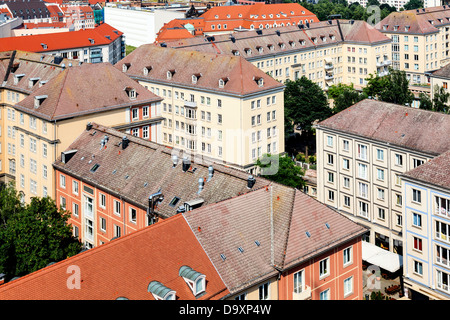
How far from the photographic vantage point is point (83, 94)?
2400 inches

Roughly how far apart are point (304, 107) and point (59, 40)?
202ft

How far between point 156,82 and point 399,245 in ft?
150

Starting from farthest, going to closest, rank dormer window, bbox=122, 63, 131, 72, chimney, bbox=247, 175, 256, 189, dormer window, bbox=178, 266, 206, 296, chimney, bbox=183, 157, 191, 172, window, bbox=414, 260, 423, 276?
dormer window, bbox=122, 63, 131, 72 → window, bbox=414, 260, 423, 276 → chimney, bbox=183, 157, 191, 172 → chimney, bbox=247, 175, 256, 189 → dormer window, bbox=178, 266, 206, 296

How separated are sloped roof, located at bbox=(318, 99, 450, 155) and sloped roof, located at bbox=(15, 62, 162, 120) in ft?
74.3

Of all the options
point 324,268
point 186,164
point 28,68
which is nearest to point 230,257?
point 324,268

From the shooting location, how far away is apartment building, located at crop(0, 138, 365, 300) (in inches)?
1104

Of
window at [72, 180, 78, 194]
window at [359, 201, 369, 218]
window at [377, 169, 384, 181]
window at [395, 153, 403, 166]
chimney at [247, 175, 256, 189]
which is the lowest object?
window at [359, 201, 369, 218]

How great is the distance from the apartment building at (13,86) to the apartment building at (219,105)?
1687 cm

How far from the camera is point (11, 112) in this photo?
237 feet

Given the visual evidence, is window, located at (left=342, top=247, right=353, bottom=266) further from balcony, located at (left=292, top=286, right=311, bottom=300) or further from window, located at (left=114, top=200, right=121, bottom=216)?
window, located at (left=114, top=200, right=121, bottom=216)

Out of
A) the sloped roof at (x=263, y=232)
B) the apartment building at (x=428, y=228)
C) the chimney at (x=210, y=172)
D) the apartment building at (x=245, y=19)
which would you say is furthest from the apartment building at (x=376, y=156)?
the apartment building at (x=245, y=19)

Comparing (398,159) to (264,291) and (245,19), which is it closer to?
(264,291)

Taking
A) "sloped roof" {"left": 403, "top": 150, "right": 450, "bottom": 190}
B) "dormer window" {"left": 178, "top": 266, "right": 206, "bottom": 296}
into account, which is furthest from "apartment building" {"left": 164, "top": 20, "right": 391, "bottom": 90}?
"dormer window" {"left": 178, "top": 266, "right": 206, "bottom": 296}

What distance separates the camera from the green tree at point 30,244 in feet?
131
